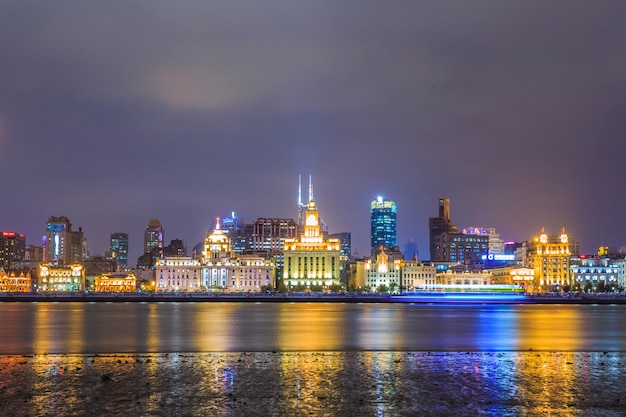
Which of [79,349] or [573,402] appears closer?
[573,402]

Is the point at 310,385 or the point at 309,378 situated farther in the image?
the point at 309,378

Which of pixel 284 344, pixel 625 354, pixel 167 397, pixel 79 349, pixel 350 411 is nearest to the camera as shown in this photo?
pixel 350 411

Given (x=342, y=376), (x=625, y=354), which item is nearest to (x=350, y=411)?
(x=342, y=376)

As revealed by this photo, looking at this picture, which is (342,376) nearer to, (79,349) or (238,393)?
(238,393)

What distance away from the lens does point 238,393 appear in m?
26.8

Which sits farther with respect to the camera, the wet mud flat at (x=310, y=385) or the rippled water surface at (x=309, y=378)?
the rippled water surface at (x=309, y=378)

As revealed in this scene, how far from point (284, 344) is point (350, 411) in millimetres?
25434

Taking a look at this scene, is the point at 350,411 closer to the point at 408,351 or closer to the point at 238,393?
the point at 238,393

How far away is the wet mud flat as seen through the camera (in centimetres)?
2406

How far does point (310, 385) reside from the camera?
28578mm

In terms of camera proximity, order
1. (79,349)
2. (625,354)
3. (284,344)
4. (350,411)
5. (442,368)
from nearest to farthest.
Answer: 1. (350,411)
2. (442,368)
3. (625,354)
4. (79,349)
5. (284,344)

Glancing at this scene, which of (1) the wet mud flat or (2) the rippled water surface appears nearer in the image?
(1) the wet mud flat

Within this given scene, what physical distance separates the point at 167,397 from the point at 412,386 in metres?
8.78

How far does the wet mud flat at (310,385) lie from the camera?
24.1m
